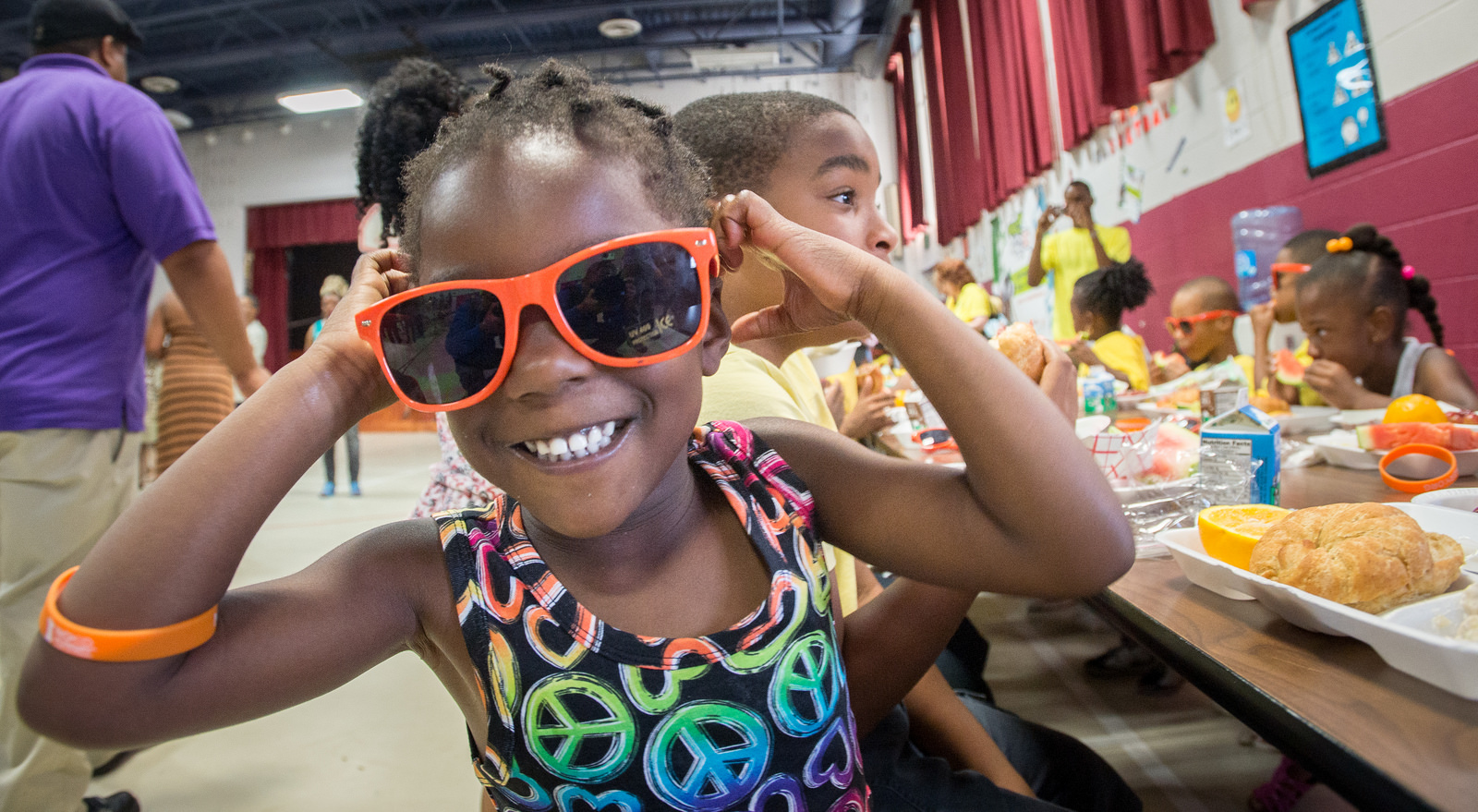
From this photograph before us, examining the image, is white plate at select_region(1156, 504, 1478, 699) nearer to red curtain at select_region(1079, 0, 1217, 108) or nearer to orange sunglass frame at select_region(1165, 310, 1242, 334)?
orange sunglass frame at select_region(1165, 310, 1242, 334)

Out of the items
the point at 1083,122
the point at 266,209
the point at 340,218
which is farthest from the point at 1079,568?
the point at 266,209

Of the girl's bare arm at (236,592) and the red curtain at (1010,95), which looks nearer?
the girl's bare arm at (236,592)

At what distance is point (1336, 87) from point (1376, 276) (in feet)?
3.83

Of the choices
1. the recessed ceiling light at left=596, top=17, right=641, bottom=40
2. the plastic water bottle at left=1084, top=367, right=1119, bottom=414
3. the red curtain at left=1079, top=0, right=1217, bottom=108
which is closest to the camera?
the plastic water bottle at left=1084, top=367, right=1119, bottom=414

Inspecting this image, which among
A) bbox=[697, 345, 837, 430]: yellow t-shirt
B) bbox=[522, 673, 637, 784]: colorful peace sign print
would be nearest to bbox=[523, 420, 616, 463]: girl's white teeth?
bbox=[522, 673, 637, 784]: colorful peace sign print

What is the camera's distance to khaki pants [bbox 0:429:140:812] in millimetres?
1718

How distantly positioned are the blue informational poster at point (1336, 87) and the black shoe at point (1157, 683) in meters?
2.21

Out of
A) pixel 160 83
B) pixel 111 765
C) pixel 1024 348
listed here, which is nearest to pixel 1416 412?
pixel 1024 348

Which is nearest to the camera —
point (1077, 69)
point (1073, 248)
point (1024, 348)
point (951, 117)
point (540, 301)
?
point (540, 301)

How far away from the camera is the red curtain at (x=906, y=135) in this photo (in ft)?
33.8

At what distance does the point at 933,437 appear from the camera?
206cm

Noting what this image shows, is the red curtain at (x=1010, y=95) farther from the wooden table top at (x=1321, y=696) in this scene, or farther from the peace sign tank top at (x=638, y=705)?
the peace sign tank top at (x=638, y=705)

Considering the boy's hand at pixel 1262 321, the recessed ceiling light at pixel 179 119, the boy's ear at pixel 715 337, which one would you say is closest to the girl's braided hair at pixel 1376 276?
the boy's hand at pixel 1262 321

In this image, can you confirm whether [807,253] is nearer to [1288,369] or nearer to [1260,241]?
[1288,369]
